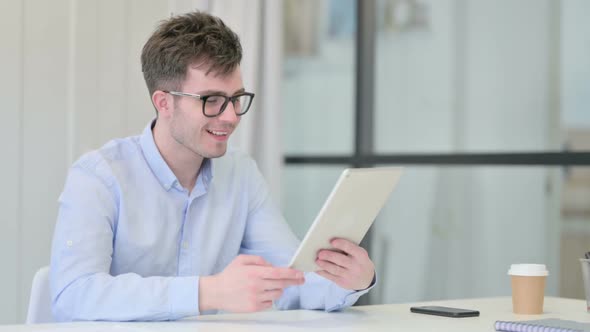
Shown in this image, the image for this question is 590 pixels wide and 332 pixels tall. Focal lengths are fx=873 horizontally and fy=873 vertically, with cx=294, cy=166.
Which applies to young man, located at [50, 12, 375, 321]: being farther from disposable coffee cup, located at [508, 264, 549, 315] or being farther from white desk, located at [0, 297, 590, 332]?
disposable coffee cup, located at [508, 264, 549, 315]

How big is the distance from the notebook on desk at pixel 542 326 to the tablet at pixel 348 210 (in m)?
0.36

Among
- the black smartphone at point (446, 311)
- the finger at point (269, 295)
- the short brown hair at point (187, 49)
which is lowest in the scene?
the black smartphone at point (446, 311)

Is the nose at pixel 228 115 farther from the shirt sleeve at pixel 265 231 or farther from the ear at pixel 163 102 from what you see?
the shirt sleeve at pixel 265 231

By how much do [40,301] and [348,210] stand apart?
787mm

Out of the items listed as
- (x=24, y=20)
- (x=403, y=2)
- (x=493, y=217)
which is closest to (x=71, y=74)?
(x=24, y=20)

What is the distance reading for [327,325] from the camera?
1.81 m

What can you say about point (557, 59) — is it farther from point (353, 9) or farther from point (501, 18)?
point (353, 9)

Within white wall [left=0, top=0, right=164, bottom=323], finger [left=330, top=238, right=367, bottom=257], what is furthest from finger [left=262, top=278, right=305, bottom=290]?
white wall [left=0, top=0, right=164, bottom=323]

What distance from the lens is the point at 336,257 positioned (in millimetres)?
1897

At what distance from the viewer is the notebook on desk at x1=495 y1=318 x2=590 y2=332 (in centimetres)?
165

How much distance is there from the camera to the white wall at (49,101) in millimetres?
3184

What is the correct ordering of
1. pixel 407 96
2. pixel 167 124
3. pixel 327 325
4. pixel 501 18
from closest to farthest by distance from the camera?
1. pixel 327 325
2. pixel 167 124
3. pixel 501 18
4. pixel 407 96

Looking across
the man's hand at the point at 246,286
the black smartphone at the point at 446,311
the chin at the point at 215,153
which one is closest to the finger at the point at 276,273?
the man's hand at the point at 246,286

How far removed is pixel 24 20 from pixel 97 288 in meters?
1.68
